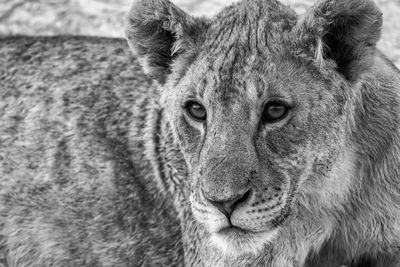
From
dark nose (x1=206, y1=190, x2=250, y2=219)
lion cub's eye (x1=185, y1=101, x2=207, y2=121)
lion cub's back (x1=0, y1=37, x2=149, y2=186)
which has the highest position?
lion cub's eye (x1=185, y1=101, x2=207, y2=121)

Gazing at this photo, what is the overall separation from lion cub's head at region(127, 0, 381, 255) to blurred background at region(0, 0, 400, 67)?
4.48 m

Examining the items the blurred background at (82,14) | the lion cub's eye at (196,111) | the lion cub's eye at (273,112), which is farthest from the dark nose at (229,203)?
the blurred background at (82,14)

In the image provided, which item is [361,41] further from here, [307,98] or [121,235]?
[121,235]

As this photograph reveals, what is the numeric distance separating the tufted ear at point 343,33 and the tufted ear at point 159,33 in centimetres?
72

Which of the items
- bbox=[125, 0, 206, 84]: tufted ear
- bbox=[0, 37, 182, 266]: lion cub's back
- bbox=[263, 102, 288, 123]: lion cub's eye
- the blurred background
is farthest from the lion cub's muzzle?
the blurred background

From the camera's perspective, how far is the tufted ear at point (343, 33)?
6312 mm

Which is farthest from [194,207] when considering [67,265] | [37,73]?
[37,73]

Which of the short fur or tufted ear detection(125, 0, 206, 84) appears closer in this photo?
the short fur

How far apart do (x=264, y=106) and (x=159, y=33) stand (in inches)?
42.4

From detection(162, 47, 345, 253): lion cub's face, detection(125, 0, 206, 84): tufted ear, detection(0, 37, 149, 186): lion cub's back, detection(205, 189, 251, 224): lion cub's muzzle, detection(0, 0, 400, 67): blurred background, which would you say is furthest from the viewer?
detection(0, 0, 400, 67): blurred background

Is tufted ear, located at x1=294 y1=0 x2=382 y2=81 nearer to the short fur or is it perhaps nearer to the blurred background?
the short fur

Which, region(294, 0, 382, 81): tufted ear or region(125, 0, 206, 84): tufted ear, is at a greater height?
region(294, 0, 382, 81): tufted ear

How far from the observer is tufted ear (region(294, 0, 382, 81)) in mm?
6312

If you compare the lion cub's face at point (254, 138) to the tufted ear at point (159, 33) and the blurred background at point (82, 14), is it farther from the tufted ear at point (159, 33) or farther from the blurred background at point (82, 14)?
the blurred background at point (82, 14)
